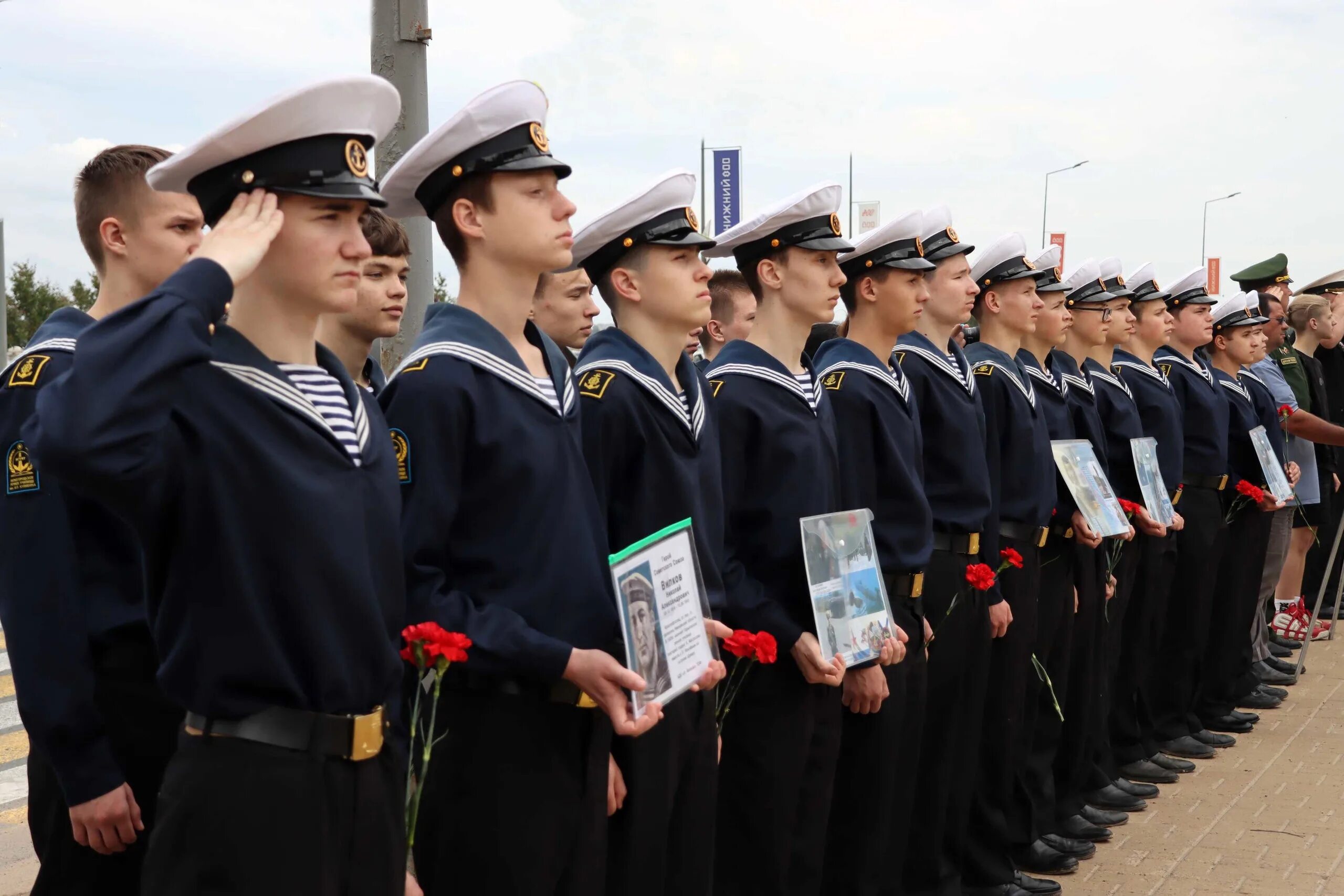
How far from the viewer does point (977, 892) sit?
5.16 meters

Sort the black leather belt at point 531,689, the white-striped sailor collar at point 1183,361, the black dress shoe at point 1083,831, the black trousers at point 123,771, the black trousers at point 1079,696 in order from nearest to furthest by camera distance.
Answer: the black leather belt at point 531,689 < the black trousers at point 123,771 < the black dress shoe at point 1083,831 < the black trousers at point 1079,696 < the white-striped sailor collar at point 1183,361

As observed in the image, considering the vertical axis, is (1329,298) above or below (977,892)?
above

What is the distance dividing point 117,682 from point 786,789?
5.95 ft

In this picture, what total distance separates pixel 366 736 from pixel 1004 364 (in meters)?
3.67

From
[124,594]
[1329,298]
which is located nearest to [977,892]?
[124,594]

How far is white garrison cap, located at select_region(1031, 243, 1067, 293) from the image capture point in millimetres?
6078

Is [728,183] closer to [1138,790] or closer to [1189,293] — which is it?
[1189,293]

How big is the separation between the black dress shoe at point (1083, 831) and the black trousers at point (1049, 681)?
0.14 feet

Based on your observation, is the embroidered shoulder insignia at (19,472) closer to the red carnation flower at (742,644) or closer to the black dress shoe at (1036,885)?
the red carnation flower at (742,644)

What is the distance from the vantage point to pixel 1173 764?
6.93 m

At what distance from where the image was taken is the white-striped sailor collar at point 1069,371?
248 inches

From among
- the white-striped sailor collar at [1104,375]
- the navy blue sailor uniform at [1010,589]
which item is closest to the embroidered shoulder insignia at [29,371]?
the navy blue sailor uniform at [1010,589]

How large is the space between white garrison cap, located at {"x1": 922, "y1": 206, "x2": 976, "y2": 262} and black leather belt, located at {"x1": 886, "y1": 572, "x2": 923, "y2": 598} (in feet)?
4.13

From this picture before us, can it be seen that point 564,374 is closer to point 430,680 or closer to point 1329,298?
point 430,680
